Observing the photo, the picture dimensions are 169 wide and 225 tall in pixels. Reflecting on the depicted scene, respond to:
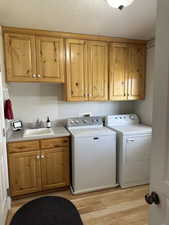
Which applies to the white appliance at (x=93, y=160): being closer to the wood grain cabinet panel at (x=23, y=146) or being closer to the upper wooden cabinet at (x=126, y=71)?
the wood grain cabinet panel at (x=23, y=146)

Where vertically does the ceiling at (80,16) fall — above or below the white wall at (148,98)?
above

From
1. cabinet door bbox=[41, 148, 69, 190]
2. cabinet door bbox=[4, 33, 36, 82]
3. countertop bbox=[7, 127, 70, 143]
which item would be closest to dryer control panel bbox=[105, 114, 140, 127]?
countertop bbox=[7, 127, 70, 143]

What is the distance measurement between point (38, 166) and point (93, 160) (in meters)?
0.81

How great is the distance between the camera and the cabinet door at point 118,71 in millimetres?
2707

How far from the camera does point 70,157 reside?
251 centimetres

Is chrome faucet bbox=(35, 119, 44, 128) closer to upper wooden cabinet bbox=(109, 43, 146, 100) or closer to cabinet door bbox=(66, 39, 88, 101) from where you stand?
cabinet door bbox=(66, 39, 88, 101)

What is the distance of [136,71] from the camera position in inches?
113

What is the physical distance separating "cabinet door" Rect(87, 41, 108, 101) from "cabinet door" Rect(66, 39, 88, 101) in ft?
0.29

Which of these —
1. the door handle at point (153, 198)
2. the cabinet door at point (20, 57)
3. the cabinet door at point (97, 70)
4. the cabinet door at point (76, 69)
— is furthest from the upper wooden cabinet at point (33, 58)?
the door handle at point (153, 198)

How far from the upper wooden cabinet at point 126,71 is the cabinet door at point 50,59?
2.80 ft

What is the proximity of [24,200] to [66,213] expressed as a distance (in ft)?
3.75

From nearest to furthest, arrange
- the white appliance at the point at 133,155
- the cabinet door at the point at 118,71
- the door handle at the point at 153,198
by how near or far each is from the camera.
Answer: the door handle at the point at 153,198 < the white appliance at the point at 133,155 < the cabinet door at the point at 118,71

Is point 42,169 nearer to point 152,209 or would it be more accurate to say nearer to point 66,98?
point 66,98

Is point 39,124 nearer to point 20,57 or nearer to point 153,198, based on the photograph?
point 20,57
